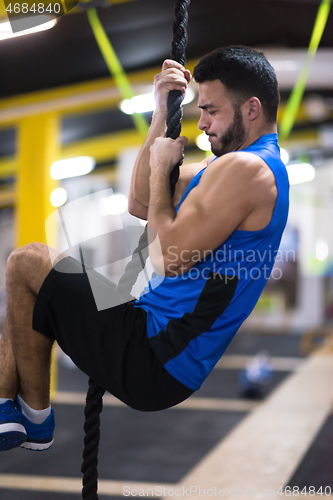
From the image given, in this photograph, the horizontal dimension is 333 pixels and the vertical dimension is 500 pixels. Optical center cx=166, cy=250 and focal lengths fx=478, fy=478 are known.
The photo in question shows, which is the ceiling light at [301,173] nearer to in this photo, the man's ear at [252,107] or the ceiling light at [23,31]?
the ceiling light at [23,31]

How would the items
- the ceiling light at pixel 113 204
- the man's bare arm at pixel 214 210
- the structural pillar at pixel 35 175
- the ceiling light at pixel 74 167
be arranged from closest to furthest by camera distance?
the man's bare arm at pixel 214 210 → the structural pillar at pixel 35 175 → the ceiling light at pixel 74 167 → the ceiling light at pixel 113 204

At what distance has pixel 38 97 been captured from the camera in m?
4.71

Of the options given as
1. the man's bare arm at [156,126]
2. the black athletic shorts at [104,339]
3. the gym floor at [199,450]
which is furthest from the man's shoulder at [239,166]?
the gym floor at [199,450]

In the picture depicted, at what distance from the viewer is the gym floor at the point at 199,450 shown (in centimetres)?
277

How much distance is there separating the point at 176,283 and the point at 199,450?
2620 millimetres

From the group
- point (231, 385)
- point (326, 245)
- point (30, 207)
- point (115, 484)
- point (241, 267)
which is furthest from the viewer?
point (326, 245)

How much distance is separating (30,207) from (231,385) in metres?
3.10

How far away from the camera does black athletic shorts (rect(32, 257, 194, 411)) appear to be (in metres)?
1.19

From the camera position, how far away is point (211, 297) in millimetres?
1172

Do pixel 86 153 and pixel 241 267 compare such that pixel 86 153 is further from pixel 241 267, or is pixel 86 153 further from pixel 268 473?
pixel 241 267

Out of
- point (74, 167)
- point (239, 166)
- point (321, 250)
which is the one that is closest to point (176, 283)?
point (239, 166)

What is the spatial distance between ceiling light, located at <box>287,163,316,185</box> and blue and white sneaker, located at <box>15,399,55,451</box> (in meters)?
8.72

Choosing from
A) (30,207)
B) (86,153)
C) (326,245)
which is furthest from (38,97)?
(326,245)

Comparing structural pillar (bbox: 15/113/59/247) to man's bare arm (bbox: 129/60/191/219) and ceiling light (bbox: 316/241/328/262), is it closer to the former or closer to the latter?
man's bare arm (bbox: 129/60/191/219)
